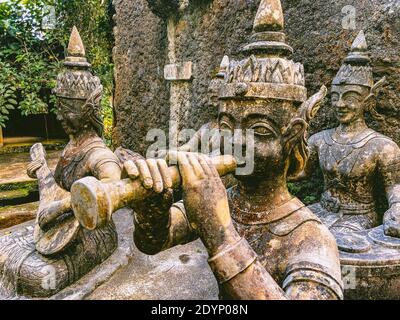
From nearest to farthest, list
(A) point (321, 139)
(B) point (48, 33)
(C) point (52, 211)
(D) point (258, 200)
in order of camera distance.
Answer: (D) point (258, 200) < (C) point (52, 211) < (A) point (321, 139) < (B) point (48, 33)

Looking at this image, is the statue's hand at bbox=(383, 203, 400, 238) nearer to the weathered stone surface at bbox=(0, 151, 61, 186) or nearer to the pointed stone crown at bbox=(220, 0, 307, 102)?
the pointed stone crown at bbox=(220, 0, 307, 102)

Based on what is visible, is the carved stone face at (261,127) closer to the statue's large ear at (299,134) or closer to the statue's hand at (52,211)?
the statue's large ear at (299,134)

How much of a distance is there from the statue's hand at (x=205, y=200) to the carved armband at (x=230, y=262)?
0.03 m

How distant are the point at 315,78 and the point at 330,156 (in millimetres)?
1007

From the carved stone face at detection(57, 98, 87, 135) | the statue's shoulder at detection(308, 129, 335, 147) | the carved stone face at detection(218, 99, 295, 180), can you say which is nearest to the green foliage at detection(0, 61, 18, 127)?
the carved stone face at detection(57, 98, 87, 135)

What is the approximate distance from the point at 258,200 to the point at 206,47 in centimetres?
312

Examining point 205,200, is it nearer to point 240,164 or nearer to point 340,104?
point 240,164

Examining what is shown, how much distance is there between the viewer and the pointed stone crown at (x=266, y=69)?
1.60 m

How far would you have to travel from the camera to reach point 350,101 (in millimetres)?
2619

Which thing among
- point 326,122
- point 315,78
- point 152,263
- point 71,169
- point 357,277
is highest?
point 315,78

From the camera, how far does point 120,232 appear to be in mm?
3389

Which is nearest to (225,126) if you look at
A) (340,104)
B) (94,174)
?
(94,174)

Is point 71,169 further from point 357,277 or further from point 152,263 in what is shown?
point 357,277
